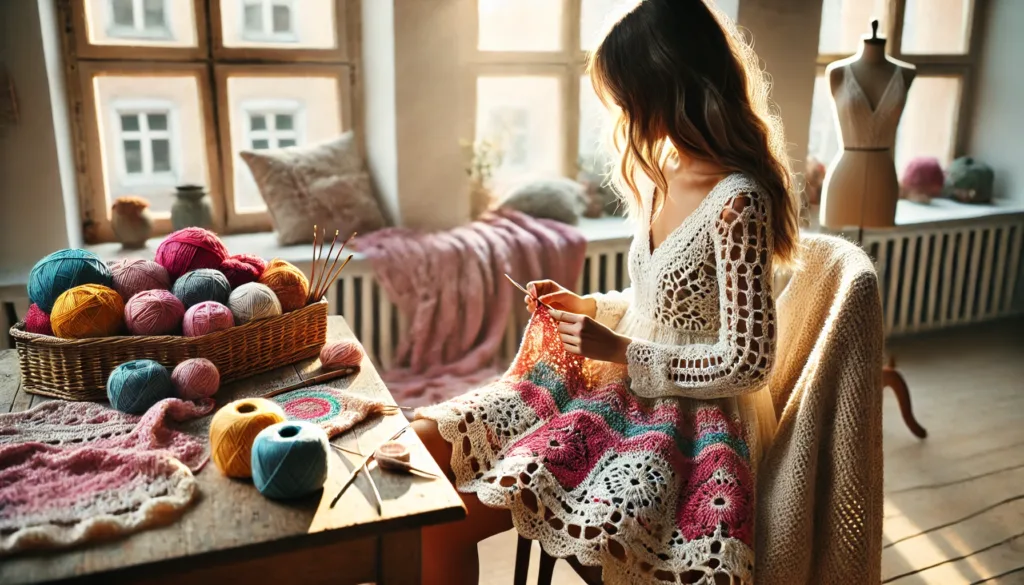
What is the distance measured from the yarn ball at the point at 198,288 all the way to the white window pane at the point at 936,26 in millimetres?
3472

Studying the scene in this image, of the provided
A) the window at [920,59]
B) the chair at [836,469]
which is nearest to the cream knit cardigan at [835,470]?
the chair at [836,469]

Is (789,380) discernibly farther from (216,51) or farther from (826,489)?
(216,51)

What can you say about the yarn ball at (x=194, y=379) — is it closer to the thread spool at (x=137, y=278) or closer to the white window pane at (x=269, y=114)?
the thread spool at (x=137, y=278)

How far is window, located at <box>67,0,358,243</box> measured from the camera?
8.91 ft

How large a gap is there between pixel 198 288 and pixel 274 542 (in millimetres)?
547

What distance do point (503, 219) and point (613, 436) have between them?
5.76 ft

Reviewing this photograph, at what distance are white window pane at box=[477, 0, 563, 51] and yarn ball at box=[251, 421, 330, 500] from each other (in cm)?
239

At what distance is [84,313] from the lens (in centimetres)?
126

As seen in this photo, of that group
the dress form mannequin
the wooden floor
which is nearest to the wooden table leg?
the wooden floor

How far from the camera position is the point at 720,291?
52.9 inches

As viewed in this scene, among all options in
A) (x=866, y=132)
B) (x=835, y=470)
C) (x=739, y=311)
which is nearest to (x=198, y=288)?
(x=739, y=311)

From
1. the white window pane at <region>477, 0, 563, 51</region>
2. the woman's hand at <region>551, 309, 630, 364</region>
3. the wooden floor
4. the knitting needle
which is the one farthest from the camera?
the white window pane at <region>477, 0, 563, 51</region>

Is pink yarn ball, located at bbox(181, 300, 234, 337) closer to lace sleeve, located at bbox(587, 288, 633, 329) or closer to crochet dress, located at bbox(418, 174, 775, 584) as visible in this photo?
crochet dress, located at bbox(418, 174, 775, 584)

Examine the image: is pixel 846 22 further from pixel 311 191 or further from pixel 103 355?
pixel 103 355
